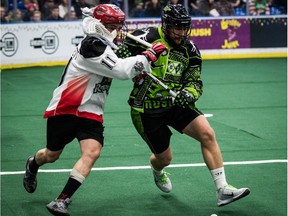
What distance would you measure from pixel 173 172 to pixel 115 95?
17.9 ft

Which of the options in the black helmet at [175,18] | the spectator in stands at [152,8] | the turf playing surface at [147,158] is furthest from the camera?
the spectator in stands at [152,8]

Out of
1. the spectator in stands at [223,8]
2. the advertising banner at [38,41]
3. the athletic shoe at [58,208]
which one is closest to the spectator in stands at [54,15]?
the advertising banner at [38,41]

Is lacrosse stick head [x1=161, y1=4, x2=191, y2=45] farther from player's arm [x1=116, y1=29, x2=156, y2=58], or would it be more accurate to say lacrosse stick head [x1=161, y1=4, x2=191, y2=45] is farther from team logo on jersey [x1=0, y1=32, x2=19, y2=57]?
team logo on jersey [x1=0, y1=32, x2=19, y2=57]

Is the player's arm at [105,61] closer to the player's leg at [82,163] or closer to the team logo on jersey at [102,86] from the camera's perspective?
the team logo on jersey at [102,86]

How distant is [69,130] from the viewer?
629cm

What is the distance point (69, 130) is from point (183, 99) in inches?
39.6

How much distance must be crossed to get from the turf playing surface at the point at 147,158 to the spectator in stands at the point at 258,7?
472 centimetres

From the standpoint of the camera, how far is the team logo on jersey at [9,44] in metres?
16.2

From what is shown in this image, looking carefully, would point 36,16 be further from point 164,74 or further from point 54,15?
point 164,74

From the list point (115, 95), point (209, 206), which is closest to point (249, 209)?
point (209, 206)

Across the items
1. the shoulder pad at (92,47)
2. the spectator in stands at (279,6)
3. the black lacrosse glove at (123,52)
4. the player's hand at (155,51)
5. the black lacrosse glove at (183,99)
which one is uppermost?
the shoulder pad at (92,47)

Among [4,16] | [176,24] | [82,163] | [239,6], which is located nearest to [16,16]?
[4,16]

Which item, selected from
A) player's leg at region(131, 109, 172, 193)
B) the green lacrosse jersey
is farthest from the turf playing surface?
the green lacrosse jersey

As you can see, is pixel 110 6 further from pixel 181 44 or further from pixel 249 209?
pixel 249 209
